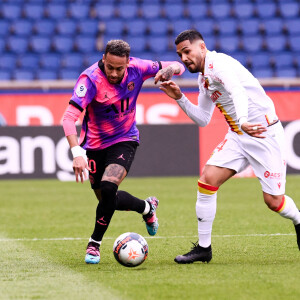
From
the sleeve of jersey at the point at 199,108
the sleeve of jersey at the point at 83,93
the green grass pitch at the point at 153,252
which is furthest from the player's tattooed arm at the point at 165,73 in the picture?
the green grass pitch at the point at 153,252

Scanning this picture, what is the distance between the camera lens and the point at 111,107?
6656 millimetres

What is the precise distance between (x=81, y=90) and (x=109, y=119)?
0.56 metres

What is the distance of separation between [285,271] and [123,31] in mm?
14415

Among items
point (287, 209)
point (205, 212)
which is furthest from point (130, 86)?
point (287, 209)

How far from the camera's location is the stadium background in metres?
14.9

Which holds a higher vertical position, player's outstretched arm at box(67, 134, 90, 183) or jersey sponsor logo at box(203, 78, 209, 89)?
jersey sponsor logo at box(203, 78, 209, 89)

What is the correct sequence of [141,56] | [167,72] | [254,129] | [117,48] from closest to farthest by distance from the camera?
[254,129] < [117,48] < [167,72] < [141,56]

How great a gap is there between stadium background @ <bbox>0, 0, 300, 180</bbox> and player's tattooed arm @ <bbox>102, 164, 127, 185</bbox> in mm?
8349

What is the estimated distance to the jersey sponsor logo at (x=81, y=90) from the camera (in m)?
6.25

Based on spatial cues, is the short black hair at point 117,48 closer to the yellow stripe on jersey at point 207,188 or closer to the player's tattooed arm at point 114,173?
the player's tattooed arm at point 114,173

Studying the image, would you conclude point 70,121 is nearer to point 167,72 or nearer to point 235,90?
point 167,72

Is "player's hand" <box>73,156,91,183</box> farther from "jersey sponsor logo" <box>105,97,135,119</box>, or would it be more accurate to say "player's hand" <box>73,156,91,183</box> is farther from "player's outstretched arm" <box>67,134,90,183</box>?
"jersey sponsor logo" <box>105,97,135,119</box>

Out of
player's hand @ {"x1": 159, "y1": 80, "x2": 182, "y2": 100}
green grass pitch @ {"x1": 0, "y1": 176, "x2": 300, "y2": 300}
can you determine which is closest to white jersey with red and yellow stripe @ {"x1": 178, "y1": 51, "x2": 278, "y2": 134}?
player's hand @ {"x1": 159, "y1": 80, "x2": 182, "y2": 100}

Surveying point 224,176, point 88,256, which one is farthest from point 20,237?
point 224,176
